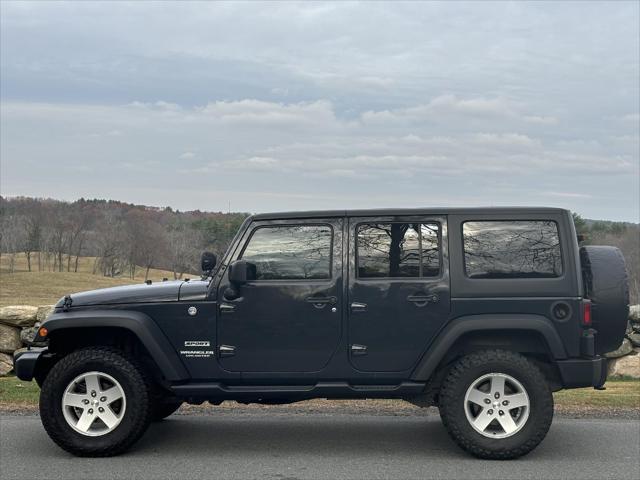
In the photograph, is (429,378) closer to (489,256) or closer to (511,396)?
(511,396)

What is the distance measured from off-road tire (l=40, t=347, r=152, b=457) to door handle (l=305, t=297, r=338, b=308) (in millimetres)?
1503

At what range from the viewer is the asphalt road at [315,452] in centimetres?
532

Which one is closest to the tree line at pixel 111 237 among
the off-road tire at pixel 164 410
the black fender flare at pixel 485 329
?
the off-road tire at pixel 164 410

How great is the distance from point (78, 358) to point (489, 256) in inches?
135

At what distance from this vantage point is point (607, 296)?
19.1 feet

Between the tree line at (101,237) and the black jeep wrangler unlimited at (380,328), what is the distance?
254 ft

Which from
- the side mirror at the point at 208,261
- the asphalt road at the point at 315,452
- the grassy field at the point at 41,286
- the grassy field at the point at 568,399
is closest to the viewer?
the asphalt road at the point at 315,452

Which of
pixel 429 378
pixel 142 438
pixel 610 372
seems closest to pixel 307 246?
pixel 429 378

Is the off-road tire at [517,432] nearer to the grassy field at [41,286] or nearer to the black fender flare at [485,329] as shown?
the black fender flare at [485,329]

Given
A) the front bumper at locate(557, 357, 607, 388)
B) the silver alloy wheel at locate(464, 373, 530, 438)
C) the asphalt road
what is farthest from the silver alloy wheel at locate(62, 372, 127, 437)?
the front bumper at locate(557, 357, 607, 388)

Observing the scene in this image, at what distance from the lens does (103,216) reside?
100938mm

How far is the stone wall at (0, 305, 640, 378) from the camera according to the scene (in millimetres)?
11223

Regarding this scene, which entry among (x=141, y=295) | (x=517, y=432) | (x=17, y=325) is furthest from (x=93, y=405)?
(x=17, y=325)

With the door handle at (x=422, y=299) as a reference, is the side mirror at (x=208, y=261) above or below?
above
